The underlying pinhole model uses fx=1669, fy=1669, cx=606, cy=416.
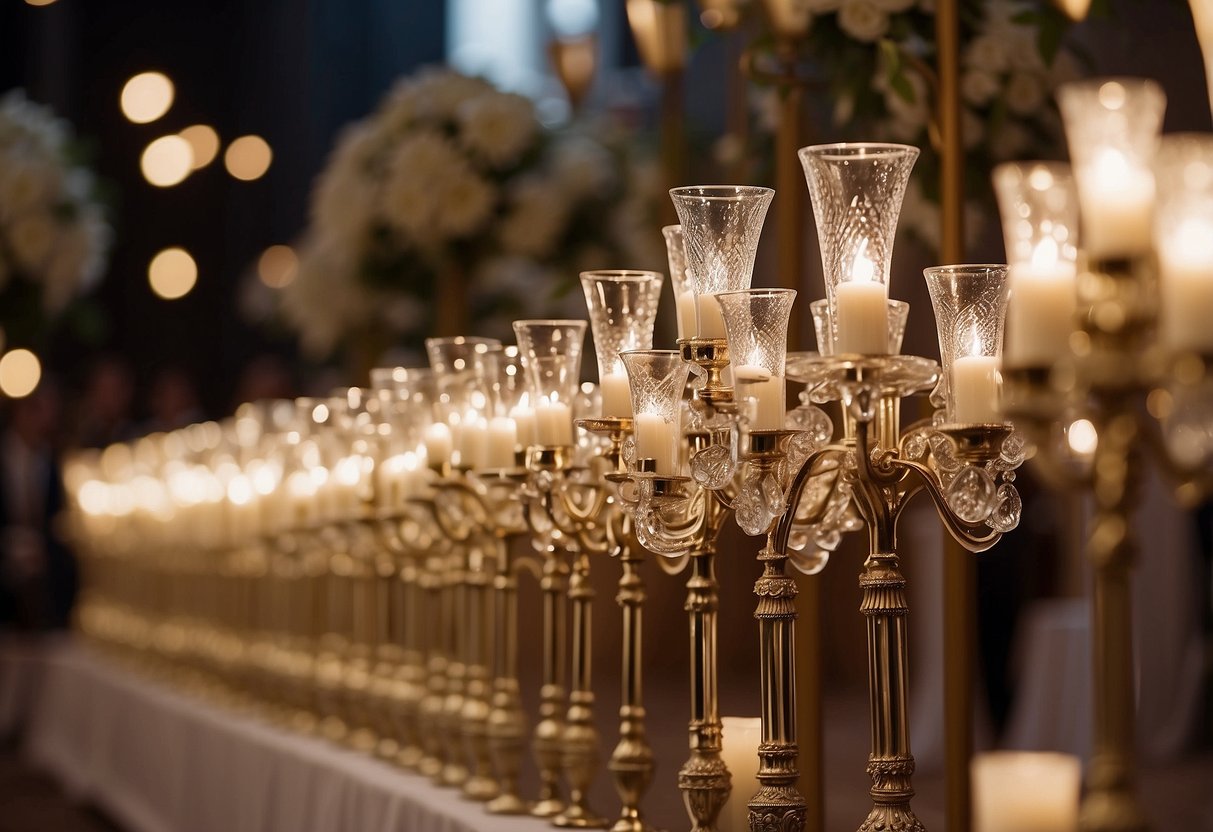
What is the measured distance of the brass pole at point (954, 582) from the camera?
11.7ft

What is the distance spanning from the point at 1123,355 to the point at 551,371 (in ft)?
4.72

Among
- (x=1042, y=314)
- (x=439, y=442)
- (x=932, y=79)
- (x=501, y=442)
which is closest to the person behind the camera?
(x=1042, y=314)

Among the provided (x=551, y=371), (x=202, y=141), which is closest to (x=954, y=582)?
(x=551, y=371)

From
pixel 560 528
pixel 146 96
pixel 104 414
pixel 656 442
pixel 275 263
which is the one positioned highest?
pixel 146 96

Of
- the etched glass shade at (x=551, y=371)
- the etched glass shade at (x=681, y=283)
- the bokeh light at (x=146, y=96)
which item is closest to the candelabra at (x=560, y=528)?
the etched glass shade at (x=551, y=371)

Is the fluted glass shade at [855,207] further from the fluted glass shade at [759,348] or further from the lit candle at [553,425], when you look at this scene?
the lit candle at [553,425]

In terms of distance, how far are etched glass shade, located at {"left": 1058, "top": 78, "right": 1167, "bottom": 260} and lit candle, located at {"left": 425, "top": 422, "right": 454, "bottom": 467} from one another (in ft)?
6.57

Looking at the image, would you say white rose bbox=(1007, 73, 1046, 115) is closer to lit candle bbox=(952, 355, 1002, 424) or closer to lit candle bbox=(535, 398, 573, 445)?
lit candle bbox=(535, 398, 573, 445)

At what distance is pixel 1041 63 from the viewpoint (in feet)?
12.7

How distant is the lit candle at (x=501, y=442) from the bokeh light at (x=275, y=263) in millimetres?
10467

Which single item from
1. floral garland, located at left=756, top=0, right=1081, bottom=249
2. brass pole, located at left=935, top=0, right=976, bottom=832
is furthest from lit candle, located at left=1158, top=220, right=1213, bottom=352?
floral garland, located at left=756, top=0, right=1081, bottom=249

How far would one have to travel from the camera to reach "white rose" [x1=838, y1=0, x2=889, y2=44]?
12.7ft

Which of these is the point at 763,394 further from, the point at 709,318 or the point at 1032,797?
the point at 1032,797

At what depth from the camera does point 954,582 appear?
11.8 ft
